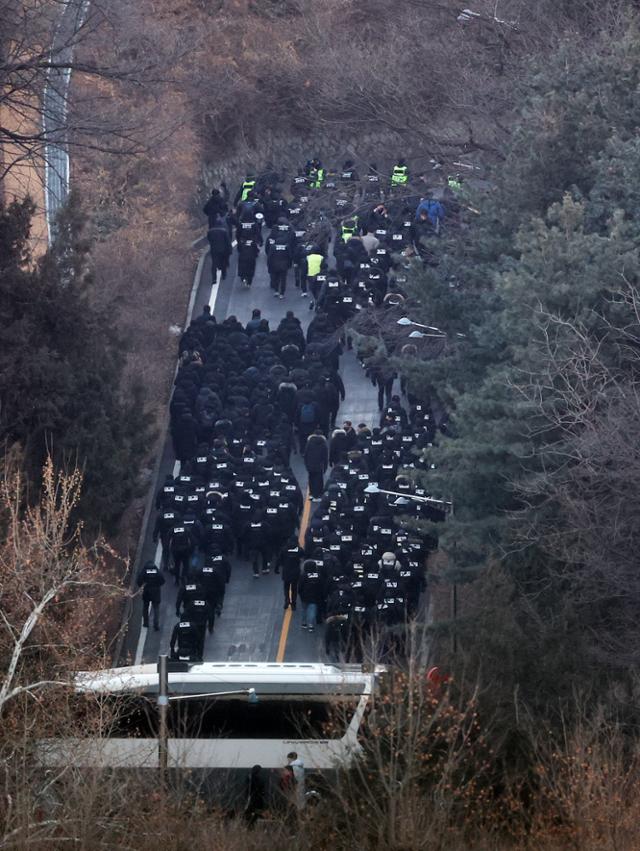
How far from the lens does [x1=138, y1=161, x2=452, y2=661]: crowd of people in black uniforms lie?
77.3 feet

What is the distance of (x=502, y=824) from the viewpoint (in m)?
14.3

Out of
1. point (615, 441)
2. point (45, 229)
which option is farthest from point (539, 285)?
point (45, 229)

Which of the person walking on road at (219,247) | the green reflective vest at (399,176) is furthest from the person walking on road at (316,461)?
the person walking on road at (219,247)

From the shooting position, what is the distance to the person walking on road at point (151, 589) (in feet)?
78.7

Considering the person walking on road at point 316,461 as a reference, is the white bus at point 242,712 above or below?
below

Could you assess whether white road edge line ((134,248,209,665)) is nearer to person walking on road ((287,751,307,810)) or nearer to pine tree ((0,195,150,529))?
pine tree ((0,195,150,529))

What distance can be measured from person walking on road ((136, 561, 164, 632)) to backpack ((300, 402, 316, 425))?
200 inches

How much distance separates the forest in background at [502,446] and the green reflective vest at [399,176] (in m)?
0.73

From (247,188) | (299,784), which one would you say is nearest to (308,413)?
(247,188)

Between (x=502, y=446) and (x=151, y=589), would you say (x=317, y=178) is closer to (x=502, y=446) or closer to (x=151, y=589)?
(x=151, y=589)

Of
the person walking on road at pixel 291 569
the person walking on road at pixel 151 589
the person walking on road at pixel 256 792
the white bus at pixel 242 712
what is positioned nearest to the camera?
the person walking on road at pixel 256 792

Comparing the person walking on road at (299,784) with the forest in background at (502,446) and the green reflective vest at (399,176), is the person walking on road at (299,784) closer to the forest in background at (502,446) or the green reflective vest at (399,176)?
the forest in background at (502,446)

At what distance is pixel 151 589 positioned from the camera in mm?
24438

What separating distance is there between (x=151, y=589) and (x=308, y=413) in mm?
5856
